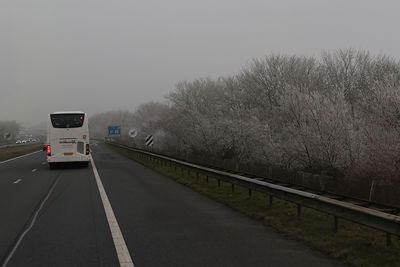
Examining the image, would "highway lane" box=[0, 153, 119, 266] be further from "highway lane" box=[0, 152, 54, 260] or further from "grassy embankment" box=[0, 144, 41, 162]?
"grassy embankment" box=[0, 144, 41, 162]

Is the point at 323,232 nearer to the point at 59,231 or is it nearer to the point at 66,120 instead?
the point at 59,231

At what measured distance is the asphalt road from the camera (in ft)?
17.5

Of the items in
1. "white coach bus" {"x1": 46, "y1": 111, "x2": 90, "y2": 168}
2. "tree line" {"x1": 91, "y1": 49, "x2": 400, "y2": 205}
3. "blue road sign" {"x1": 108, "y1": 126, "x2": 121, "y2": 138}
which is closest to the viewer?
"tree line" {"x1": 91, "y1": 49, "x2": 400, "y2": 205}

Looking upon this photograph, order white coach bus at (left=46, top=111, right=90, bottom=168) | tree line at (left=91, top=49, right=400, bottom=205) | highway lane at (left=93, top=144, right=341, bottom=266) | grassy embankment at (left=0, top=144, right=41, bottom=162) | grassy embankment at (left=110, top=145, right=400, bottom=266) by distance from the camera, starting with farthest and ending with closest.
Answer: grassy embankment at (left=0, top=144, right=41, bottom=162) < white coach bus at (left=46, top=111, right=90, bottom=168) < tree line at (left=91, top=49, right=400, bottom=205) < grassy embankment at (left=110, top=145, right=400, bottom=266) < highway lane at (left=93, top=144, right=341, bottom=266)

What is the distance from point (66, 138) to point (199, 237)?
1809cm

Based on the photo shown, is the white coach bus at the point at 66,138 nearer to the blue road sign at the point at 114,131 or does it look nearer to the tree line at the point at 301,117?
the tree line at the point at 301,117

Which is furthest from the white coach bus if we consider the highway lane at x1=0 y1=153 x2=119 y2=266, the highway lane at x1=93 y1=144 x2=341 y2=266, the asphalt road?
the highway lane at x1=93 y1=144 x2=341 y2=266

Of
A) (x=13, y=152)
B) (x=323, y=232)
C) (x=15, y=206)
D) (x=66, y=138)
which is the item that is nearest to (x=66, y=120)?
(x=66, y=138)

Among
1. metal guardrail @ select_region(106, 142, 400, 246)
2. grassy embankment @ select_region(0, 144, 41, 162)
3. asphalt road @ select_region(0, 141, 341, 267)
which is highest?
metal guardrail @ select_region(106, 142, 400, 246)

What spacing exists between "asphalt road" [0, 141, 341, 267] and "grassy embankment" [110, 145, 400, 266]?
0.30 meters

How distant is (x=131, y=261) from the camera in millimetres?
5188

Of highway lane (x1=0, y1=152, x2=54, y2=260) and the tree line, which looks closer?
highway lane (x1=0, y1=152, x2=54, y2=260)

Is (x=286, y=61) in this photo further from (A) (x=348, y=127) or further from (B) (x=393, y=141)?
(B) (x=393, y=141)

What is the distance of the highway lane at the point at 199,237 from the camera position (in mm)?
5324
